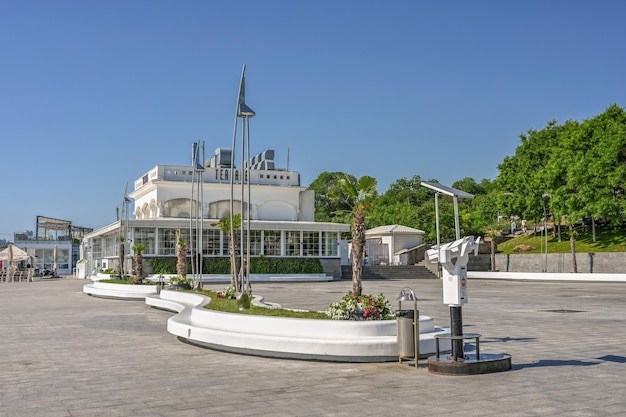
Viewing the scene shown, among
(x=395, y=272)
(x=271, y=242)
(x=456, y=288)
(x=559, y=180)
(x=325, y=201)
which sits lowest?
(x=395, y=272)

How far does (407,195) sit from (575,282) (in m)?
49.7

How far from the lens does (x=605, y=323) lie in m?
15.5

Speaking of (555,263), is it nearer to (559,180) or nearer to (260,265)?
(559,180)

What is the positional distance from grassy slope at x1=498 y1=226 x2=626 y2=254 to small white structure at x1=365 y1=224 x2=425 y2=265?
8297 mm

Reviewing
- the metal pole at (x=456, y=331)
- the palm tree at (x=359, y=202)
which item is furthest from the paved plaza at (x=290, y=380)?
the palm tree at (x=359, y=202)

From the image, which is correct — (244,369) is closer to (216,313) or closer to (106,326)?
(216,313)

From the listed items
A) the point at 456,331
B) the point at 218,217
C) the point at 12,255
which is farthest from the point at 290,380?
the point at 12,255

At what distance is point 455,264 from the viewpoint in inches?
371

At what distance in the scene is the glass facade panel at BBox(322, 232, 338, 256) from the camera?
47.6m

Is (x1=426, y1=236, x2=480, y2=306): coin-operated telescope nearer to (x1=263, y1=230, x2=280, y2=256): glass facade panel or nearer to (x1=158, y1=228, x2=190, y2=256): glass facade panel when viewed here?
(x1=158, y1=228, x2=190, y2=256): glass facade panel

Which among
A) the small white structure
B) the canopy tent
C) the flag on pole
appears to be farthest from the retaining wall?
the canopy tent

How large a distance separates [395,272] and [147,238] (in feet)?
62.5

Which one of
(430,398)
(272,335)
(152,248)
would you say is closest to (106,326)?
(272,335)

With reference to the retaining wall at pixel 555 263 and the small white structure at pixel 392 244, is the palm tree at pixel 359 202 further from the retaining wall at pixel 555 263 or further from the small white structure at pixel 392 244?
the small white structure at pixel 392 244
